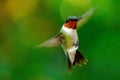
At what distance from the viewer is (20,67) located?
7184mm

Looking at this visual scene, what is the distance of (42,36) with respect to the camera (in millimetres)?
7180

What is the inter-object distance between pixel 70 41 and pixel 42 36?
0.12m

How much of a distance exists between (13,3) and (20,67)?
22 cm

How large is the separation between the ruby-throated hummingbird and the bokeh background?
22mm

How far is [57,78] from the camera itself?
7.19 meters

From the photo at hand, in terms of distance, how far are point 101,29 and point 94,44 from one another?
57 mm

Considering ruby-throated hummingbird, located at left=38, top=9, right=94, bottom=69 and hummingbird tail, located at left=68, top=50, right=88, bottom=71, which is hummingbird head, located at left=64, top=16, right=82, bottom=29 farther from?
hummingbird tail, located at left=68, top=50, right=88, bottom=71

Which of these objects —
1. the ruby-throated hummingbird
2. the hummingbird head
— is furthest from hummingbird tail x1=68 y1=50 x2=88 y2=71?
the hummingbird head

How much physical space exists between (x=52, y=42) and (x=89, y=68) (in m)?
0.16

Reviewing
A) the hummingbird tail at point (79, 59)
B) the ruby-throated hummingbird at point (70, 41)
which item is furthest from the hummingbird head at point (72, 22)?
the hummingbird tail at point (79, 59)

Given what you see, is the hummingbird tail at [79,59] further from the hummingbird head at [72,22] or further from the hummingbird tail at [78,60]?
the hummingbird head at [72,22]

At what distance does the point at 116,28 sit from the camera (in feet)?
23.6

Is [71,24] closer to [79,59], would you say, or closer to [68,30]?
[68,30]

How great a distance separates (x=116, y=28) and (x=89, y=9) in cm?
11
